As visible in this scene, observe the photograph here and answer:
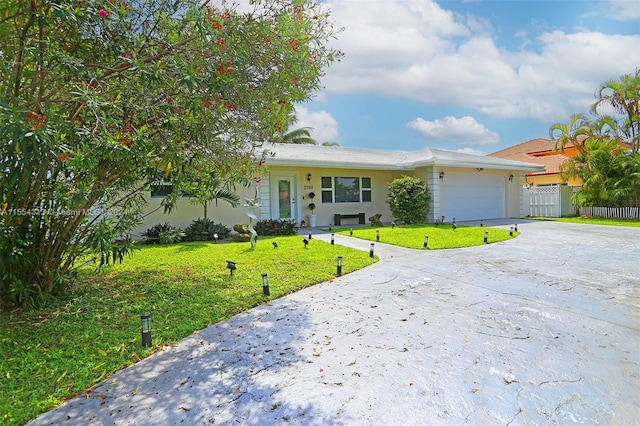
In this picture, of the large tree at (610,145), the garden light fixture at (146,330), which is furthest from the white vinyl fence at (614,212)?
the garden light fixture at (146,330)

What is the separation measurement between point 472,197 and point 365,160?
5536 millimetres

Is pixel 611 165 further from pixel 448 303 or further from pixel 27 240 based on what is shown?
pixel 27 240

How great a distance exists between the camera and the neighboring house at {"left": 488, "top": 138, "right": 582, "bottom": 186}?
20.8 meters

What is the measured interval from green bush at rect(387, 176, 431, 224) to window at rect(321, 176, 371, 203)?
1.87 meters

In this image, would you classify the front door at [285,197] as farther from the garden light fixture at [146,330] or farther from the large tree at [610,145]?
the large tree at [610,145]

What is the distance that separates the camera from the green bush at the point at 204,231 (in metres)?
11.2

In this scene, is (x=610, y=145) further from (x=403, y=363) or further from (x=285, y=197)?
(x=403, y=363)

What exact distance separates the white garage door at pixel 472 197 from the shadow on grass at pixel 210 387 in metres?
13.3

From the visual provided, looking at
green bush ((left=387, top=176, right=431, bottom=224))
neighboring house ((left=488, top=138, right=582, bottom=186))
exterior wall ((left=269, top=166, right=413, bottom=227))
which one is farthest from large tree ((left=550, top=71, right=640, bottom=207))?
exterior wall ((left=269, top=166, right=413, bottom=227))

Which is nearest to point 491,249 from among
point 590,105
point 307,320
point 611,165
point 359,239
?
point 359,239

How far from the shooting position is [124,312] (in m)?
4.73

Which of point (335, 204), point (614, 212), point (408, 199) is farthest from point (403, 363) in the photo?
point (614, 212)

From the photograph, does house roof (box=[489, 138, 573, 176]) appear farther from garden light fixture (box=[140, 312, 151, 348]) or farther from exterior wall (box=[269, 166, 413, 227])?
garden light fixture (box=[140, 312, 151, 348])

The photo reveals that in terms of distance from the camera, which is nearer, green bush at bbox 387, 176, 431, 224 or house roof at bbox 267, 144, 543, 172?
house roof at bbox 267, 144, 543, 172
